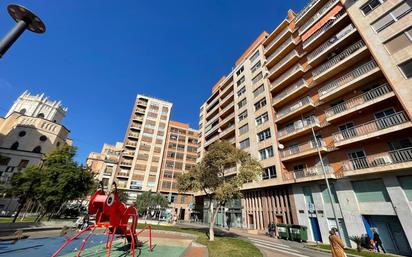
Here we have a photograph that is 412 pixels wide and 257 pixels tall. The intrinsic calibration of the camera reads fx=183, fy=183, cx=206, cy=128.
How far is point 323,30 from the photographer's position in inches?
957

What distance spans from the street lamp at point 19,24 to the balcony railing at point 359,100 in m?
23.9

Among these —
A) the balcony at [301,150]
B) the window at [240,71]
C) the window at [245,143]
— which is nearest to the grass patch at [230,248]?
the balcony at [301,150]

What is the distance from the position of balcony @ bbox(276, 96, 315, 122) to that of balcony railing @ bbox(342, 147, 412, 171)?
800cm

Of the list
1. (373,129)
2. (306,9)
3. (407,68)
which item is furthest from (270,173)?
(306,9)

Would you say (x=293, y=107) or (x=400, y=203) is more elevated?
(x=293, y=107)

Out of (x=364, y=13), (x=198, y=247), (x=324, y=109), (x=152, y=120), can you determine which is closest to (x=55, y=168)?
(x=198, y=247)

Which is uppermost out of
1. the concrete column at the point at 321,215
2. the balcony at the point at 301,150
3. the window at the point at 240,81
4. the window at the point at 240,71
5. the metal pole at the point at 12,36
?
the window at the point at 240,71

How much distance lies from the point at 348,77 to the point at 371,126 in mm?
6134

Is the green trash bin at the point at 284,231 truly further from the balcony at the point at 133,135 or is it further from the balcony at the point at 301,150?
the balcony at the point at 133,135

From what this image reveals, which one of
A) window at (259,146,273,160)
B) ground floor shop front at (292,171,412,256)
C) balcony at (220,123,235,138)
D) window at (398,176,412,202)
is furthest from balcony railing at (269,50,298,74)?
window at (398,176,412,202)

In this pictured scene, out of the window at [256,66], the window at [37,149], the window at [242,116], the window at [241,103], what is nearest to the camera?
the window at [242,116]

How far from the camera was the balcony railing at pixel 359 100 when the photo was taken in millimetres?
17281

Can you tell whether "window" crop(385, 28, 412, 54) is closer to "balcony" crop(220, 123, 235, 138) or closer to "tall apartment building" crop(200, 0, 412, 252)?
"tall apartment building" crop(200, 0, 412, 252)

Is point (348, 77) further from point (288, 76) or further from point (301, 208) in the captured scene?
point (301, 208)
